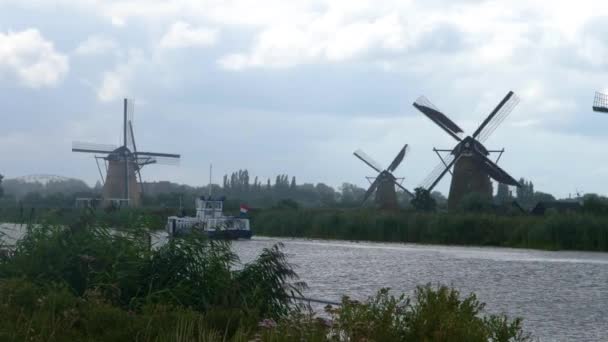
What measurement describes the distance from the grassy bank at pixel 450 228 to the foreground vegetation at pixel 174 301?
39.0 m

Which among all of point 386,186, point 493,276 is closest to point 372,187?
point 386,186

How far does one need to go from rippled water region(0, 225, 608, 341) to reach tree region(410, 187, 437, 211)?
1940cm

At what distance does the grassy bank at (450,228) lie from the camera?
49.6 metres

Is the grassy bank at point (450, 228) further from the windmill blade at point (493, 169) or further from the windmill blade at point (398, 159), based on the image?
the windmill blade at point (398, 159)

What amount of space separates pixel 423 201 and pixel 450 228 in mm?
17287

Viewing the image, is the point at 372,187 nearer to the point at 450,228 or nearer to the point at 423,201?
the point at 423,201

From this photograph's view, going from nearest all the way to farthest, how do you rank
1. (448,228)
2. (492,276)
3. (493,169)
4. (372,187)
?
1. (492,276)
2. (448,228)
3. (493,169)
4. (372,187)

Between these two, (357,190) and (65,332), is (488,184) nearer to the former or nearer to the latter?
(65,332)

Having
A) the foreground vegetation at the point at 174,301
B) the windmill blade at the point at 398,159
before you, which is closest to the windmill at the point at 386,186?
the windmill blade at the point at 398,159

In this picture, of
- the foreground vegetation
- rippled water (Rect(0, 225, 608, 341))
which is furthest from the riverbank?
the foreground vegetation

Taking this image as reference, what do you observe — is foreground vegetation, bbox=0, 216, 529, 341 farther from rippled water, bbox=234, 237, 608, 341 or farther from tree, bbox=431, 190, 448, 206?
tree, bbox=431, 190, 448, 206

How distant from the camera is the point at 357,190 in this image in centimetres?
15100

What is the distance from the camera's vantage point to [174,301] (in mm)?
11000

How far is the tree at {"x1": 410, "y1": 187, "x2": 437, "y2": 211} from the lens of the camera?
7138 centimetres
